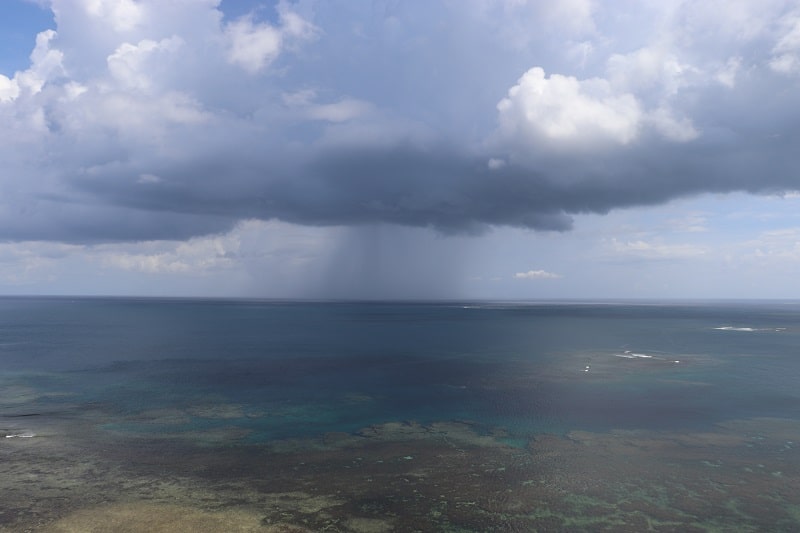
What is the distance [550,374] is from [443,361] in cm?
2742

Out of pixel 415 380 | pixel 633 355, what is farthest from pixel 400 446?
pixel 633 355

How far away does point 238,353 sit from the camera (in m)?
129

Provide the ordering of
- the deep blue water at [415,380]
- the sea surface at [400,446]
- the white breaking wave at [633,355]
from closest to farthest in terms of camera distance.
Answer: the sea surface at [400,446] → the deep blue water at [415,380] → the white breaking wave at [633,355]

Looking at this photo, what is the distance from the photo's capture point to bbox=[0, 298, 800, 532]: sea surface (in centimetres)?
3653

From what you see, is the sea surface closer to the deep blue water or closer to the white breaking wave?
the deep blue water

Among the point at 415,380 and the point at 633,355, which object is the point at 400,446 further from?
the point at 633,355

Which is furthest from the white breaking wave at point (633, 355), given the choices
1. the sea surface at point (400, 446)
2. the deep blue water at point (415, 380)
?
the sea surface at point (400, 446)

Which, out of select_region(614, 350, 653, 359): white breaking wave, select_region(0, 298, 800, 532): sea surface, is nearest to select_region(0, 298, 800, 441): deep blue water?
select_region(0, 298, 800, 532): sea surface

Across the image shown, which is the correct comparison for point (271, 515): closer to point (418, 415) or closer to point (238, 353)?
point (418, 415)

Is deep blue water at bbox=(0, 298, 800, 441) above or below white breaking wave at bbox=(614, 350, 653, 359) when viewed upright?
below

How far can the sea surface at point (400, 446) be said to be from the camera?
120 feet

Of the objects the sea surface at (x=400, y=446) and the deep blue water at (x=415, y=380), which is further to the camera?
the deep blue water at (x=415, y=380)

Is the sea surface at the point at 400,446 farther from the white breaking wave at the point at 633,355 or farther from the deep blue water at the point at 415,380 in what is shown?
the white breaking wave at the point at 633,355

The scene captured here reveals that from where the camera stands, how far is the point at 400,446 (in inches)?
2041
